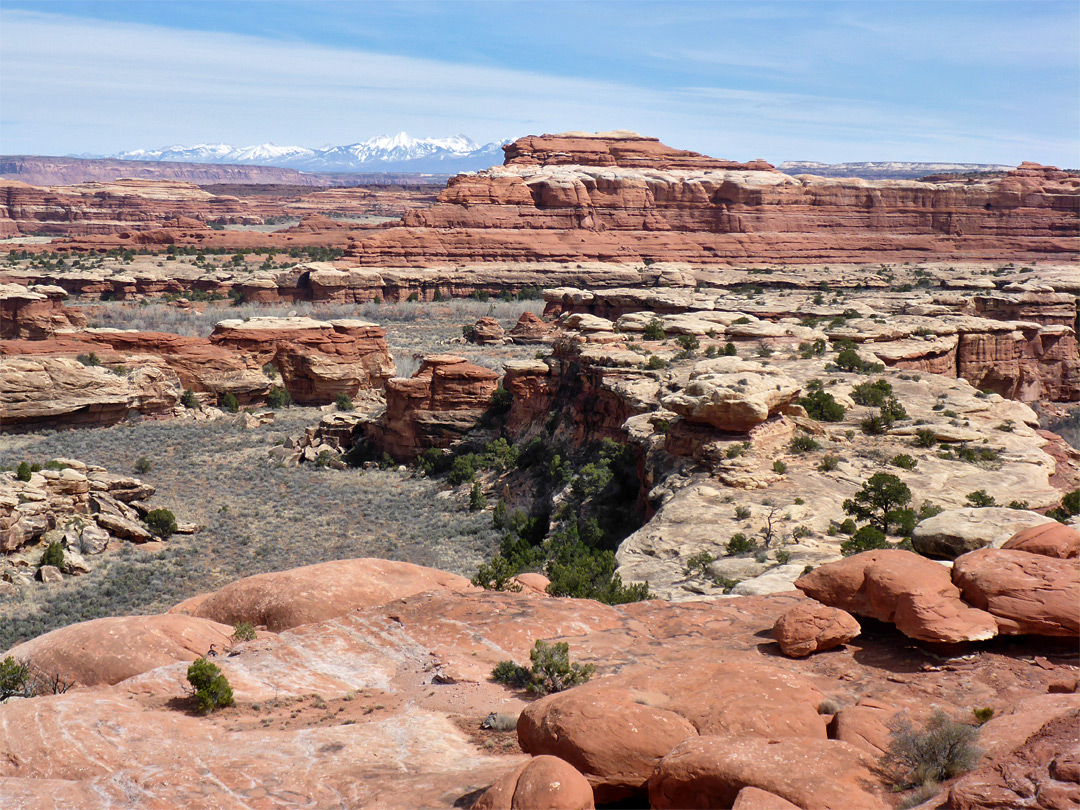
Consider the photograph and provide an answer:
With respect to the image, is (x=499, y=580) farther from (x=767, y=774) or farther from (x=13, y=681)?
(x=767, y=774)

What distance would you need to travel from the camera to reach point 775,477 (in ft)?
56.2

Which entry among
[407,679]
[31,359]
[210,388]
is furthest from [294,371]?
[407,679]

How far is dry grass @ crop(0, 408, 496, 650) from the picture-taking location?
55.3ft

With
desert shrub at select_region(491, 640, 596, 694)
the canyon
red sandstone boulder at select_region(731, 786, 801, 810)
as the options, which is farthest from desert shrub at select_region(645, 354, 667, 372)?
red sandstone boulder at select_region(731, 786, 801, 810)

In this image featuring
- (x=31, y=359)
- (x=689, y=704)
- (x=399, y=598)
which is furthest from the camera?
(x=31, y=359)

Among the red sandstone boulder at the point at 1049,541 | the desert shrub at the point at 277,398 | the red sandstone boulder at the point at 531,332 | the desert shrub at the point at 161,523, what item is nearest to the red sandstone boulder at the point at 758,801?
the red sandstone boulder at the point at 1049,541

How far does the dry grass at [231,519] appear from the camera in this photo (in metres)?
16.9

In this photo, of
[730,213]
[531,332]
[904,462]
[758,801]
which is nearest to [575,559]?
[904,462]

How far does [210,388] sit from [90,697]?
27546mm

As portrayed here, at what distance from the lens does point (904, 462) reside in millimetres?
17891

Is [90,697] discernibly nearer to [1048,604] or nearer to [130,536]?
[1048,604]

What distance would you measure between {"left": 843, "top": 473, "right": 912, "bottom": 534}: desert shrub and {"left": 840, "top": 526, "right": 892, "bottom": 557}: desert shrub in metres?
1.41

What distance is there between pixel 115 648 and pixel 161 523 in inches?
483

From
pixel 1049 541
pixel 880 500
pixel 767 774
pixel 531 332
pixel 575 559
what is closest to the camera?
pixel 767 774
